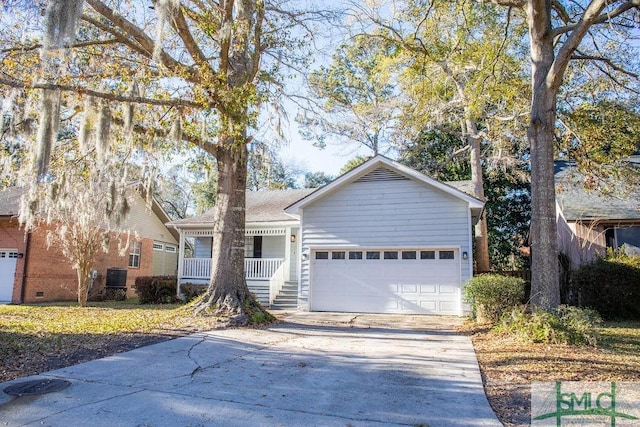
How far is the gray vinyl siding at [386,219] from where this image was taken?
13195 mm

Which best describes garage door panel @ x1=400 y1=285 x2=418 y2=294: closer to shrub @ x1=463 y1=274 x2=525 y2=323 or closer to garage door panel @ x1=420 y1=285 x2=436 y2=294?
garage door panel @ x1=420 y1=285 x2=436 y2=294

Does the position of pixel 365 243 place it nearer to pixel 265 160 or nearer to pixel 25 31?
pixel 265 160

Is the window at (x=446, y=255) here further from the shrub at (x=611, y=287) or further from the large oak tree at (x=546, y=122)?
the large oak tree at (x=546, y=122)

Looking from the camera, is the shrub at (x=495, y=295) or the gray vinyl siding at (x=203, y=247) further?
the gray vinyl siding at (x=203, y=247)

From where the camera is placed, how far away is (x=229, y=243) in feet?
33.7

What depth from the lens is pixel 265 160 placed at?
448 inches

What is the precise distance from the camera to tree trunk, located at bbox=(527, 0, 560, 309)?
8188 millimetres

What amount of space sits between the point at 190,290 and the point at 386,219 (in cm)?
802

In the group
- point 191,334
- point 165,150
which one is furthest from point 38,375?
point 165,150

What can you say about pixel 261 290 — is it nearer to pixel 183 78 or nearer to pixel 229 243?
pixel 229 243

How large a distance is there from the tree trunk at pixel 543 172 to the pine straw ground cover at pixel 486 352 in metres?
1.24

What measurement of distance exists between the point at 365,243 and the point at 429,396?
367 inches

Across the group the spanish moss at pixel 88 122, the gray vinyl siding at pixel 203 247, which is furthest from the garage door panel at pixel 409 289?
the spanish moss at pixel 88 122

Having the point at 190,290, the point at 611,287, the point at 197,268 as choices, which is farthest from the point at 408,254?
the point at 197,268
